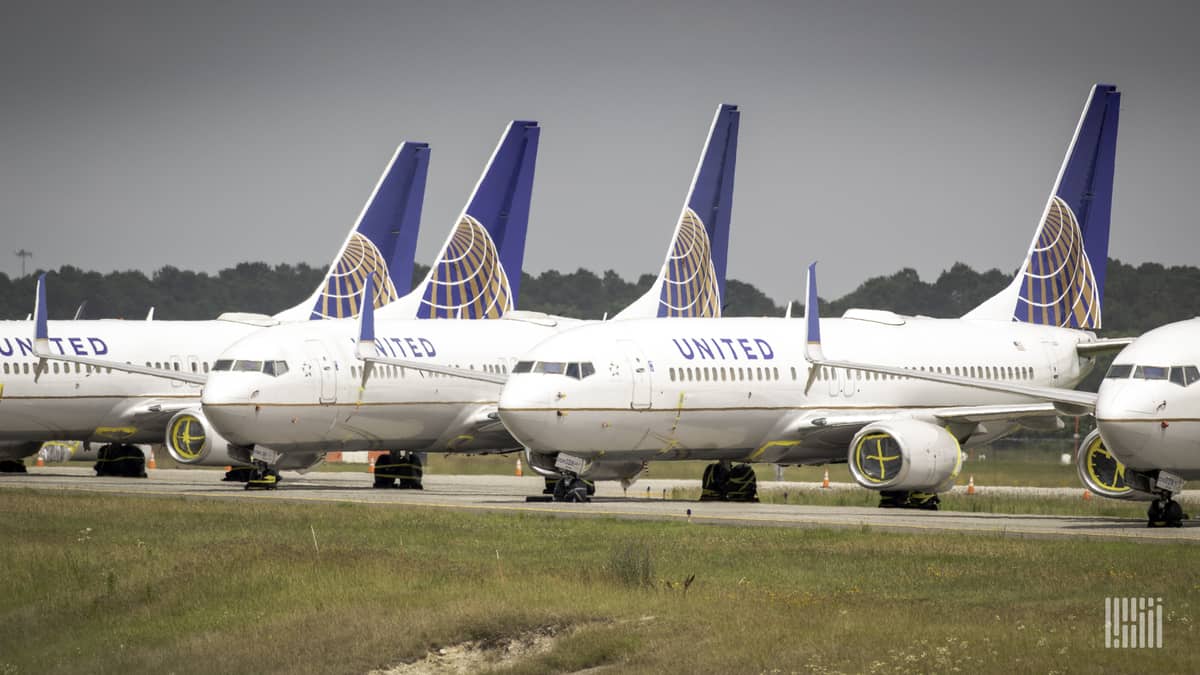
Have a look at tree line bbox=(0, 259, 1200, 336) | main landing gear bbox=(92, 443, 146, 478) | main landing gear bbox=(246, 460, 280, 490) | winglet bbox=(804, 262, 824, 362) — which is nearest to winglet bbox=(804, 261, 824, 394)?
winglet bbox=(804, 262, 824, 362)

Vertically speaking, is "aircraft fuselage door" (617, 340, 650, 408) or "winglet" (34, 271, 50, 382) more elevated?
"winglet" (34, 271, 50, 382)

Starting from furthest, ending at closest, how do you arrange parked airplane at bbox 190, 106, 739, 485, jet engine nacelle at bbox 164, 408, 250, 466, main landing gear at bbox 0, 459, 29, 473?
→ 1. main landing gear at bbox 0, 459, 29, 473
2. jet engine nacelle at bbox 164, 408, 250, 466
3. parked airplane at bbox 190, 106, 739, 485

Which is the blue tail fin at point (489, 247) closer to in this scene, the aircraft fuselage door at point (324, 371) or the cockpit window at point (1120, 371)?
the aircraft fuselage door at point (324, 371)

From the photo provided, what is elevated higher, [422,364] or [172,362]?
[172,362]

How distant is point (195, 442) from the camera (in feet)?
163

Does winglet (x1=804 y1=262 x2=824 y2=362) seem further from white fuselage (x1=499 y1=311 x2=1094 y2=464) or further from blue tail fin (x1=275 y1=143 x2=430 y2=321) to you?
blue tail fin (x1=275 y1=143 x2=430 y2=321)

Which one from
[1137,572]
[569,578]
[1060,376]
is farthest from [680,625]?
[1060,376]

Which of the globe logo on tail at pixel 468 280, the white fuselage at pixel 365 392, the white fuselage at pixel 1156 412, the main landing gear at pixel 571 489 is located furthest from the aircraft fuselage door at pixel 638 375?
the globe logo on tail at pixel 468 280

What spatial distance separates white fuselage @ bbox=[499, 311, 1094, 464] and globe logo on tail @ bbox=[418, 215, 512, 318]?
1176cm

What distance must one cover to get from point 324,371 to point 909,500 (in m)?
14.3

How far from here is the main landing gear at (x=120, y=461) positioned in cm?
5772

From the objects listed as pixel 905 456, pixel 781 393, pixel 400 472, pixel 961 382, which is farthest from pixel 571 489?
pixel 400 472

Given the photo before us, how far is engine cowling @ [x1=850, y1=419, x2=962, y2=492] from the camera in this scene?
40.6 meters

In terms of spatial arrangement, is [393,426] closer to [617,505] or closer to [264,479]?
[264,479]
